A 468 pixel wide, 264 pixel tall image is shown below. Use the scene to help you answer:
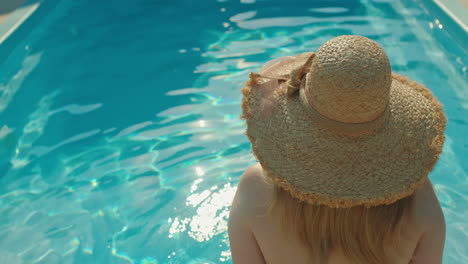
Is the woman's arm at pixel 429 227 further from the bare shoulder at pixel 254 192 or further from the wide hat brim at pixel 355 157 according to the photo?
the bare shoulder at pixel 254 192

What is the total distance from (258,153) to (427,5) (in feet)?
16.7

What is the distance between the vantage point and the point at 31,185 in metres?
3.55

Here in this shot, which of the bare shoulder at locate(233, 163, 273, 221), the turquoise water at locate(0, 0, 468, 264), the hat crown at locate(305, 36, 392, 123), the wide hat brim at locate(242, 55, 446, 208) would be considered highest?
the hat crown at locate(305, 36, 392, 123)

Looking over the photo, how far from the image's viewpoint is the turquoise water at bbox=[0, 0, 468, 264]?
3.10 meters

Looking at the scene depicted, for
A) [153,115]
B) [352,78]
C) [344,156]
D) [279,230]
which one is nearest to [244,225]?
[279,230]

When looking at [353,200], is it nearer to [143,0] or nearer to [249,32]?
[249,32]

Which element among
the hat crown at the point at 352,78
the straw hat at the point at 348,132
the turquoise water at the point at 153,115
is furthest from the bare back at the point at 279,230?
the turquoise water at the point at 153,115

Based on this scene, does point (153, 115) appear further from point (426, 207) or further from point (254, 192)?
point (426, 207)

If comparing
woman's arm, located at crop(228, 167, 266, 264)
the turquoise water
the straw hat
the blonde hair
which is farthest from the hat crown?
the turquoise water

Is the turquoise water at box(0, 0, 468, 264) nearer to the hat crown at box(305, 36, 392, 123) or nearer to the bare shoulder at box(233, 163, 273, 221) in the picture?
the bare shoulder at box(233, 163, 273, 221)

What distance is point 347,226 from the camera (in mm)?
1330

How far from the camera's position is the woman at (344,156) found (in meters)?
1.11

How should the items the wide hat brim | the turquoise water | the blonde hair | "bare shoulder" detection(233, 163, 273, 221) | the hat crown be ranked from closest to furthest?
the hat crown < the wide hat brim < the blonde hair < "bare shoulder" detection(233, 163, 273, 221) < the turquoise water

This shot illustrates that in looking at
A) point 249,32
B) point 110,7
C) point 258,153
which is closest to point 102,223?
point 258,153
